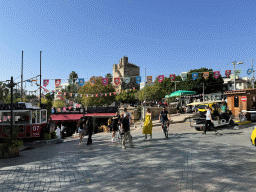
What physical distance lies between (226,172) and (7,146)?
8.22 m

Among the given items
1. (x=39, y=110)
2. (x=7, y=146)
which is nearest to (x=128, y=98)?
(x=39, y=110)

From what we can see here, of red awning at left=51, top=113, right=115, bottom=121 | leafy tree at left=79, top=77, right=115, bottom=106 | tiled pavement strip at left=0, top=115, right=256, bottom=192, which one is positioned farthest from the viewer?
leafy tree at left=79, top=77, right=115, bottom=106

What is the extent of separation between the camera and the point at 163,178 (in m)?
4.74

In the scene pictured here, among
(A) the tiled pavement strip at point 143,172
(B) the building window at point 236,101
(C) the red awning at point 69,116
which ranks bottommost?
(A) the tiled pavement strip at point 143,172

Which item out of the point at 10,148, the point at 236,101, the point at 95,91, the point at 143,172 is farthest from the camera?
the point at 95,91

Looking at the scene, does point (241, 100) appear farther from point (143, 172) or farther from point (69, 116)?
point (69, 116)

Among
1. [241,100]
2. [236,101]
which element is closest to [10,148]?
[241,100]

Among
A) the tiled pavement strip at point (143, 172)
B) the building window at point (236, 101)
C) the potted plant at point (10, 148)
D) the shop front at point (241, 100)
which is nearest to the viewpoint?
the tiled pavement strip at point (143, 172)

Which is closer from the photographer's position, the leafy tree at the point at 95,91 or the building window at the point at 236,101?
the building window at the point at 236,101

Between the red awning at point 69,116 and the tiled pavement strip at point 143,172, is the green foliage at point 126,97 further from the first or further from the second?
the tiled pavement strip at point 143,172

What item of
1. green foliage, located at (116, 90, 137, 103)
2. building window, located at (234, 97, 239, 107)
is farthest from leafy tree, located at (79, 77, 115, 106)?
building window, located at (234, 97, 239, 107)

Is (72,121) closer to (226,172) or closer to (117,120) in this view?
(117,120)

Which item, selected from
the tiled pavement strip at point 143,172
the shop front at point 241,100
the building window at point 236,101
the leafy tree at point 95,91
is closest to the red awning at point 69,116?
the shop front at point 241,100

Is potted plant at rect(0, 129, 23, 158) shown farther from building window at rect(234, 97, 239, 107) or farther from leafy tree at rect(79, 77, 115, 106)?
leafy tree at rect(79, 77, 115, 106)
